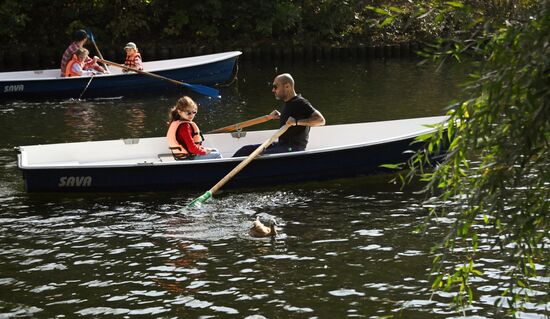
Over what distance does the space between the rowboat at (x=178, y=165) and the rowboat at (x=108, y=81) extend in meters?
7.71

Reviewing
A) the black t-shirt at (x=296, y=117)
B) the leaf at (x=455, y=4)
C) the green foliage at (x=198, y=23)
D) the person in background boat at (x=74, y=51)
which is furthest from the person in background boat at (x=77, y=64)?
the leaf at (x=455, y=4)

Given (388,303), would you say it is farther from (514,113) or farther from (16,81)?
(16,81)

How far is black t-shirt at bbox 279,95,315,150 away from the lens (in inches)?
504

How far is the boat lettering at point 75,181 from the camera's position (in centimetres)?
1215

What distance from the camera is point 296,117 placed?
1285 centimetres

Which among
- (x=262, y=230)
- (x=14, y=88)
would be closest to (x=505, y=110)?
(x=262, y=230)

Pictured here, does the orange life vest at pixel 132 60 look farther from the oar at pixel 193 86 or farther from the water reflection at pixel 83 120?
the water reflection at pixel 83 120

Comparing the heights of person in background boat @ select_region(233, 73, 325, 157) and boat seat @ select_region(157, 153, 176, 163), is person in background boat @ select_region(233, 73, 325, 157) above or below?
above

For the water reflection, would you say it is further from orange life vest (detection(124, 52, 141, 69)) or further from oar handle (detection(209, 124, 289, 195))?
oar handle (detection(209, 124, 289, 195))

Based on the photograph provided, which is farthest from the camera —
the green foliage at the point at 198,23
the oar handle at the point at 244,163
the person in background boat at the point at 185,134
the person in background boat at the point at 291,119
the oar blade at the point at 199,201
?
the green foliage at the point at 198,23

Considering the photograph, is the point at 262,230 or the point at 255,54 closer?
the point at 262,230

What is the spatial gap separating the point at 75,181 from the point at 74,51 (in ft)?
33.0

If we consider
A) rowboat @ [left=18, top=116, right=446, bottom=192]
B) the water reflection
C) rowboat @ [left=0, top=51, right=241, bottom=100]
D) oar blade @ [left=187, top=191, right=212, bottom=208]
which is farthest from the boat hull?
rowboat @ [left=0, top=51, right=241, bottom=100]

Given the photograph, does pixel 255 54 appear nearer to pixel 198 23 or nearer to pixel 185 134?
pixel 198 23
